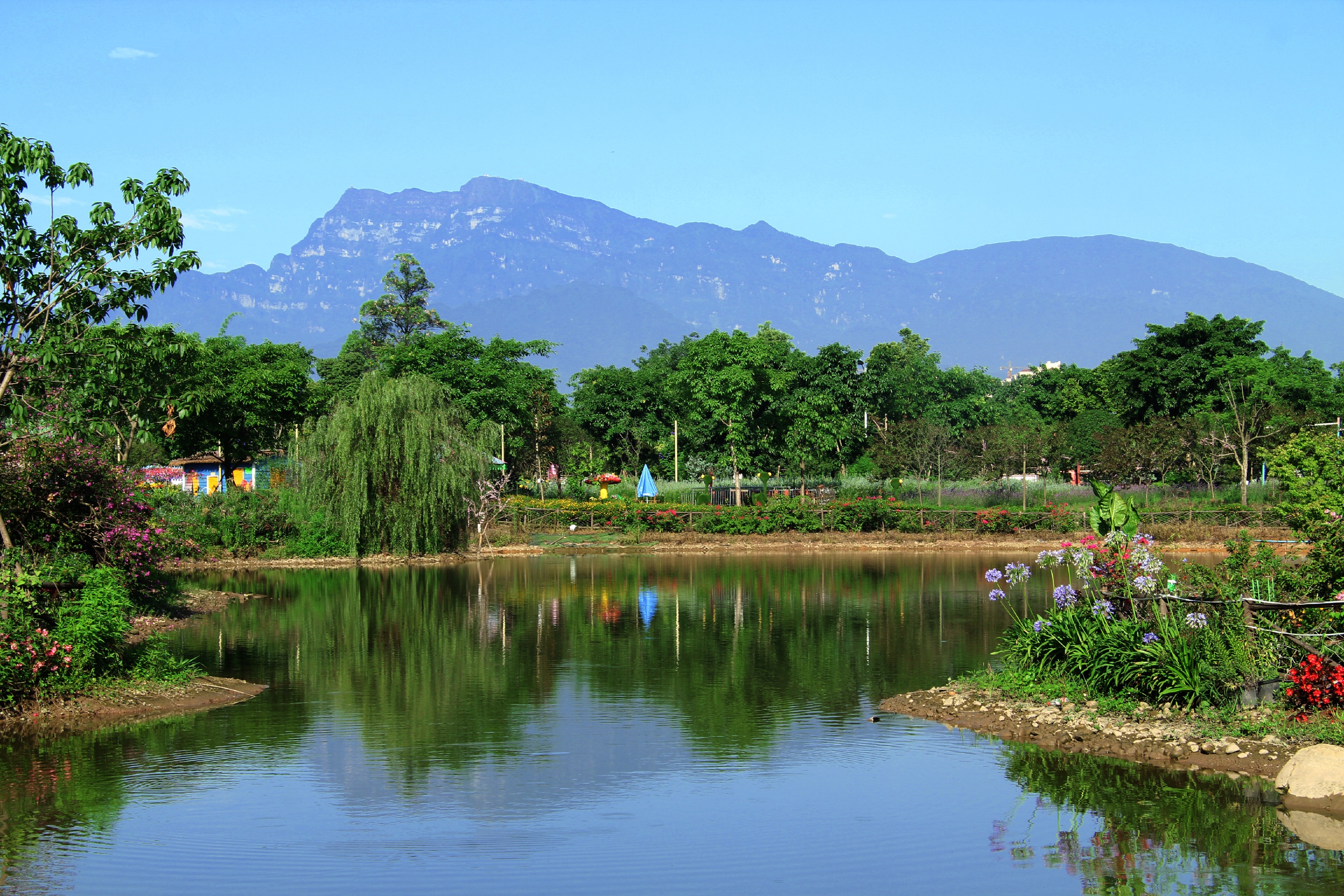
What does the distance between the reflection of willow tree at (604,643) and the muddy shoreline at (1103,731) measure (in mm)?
1255

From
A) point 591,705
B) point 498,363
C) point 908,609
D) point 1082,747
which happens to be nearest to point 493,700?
point 591,705

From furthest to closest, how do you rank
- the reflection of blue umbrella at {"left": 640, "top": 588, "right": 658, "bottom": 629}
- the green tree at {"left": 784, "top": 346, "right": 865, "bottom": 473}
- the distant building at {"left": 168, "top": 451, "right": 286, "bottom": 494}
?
the distant building at {"left": 168, "top": 451, "right": 286, "bottom": 494} → the green tree at {"left": 784, "top": 346, "right": 865, "bottom": 473} → the reflection of blue umbrella at {"left": 640, "top": 588, "right": 658, "bottom": 629}

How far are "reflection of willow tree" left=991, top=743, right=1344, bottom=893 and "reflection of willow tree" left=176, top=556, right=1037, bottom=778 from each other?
12.3ft

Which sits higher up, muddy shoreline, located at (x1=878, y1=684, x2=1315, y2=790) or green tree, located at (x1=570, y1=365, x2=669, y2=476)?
green tree, located at (x1=570, y1=365, x2=669, y2=476)

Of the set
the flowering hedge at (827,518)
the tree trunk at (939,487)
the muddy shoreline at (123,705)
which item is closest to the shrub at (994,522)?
the flowering hedge at (827,518)

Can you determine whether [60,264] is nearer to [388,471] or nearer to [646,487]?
[388,471]

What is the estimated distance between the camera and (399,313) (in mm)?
98000

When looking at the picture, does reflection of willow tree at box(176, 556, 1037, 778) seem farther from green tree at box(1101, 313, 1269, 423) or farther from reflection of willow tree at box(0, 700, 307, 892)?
green tree at box(1101, 313, 1269, 423)

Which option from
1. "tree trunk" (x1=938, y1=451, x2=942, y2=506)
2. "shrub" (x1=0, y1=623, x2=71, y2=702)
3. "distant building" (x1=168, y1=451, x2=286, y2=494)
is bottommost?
"shrub" (x1=0, y1=623, x2=71, y2=702)

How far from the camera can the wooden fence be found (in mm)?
42438

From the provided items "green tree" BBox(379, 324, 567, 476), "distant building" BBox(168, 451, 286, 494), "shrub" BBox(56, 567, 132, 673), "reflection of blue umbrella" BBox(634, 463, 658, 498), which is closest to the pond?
"shrub" BBox(56, 567, 132, 673)

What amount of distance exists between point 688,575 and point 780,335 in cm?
7928

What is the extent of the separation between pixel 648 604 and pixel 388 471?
1398 centimetres

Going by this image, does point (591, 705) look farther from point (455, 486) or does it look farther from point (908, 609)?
point (455, 486)
